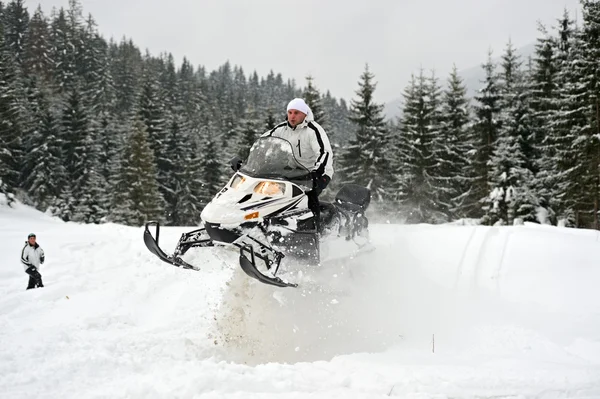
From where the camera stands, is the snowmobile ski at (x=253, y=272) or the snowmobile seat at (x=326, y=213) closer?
the snowmobile ski at (x=253, y=272)

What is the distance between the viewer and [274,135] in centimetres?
644

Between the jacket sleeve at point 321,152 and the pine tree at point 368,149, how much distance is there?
84.9 ft

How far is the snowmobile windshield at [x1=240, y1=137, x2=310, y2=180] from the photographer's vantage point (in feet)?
18.4

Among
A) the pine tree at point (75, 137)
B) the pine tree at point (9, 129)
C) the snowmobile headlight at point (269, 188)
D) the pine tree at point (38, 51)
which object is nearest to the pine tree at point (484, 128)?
the snowmobile headlight at point (269, 188)

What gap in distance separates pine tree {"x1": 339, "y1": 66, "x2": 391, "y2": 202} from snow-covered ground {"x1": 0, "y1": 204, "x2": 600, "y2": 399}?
23541mm

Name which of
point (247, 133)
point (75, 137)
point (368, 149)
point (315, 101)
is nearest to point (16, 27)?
point (75, 137)

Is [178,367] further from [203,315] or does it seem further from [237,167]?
[237,167]

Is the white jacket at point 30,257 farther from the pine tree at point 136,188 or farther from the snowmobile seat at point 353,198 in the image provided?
the pine tree at point 136,188

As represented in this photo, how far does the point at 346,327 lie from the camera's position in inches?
219

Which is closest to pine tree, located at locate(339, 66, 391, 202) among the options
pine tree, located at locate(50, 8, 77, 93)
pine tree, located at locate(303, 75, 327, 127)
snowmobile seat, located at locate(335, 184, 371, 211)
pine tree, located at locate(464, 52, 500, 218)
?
Answer: pine tree, located at locate(303, 75, 327, 127)

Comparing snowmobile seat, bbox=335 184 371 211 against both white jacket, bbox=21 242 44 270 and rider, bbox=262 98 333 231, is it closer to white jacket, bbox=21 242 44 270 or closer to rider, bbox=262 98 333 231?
rider, bbox=262 98 333 231

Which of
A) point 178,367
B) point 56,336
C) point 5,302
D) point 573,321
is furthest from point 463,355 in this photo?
point 5,302

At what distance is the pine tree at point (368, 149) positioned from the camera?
106 ft

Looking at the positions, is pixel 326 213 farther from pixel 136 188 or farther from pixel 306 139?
pixel 136 188
